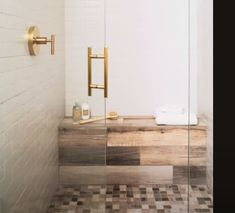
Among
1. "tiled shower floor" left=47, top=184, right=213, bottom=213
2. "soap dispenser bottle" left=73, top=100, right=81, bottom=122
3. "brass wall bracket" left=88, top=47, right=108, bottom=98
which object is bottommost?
"tiled shower floor" left=47, top=184, right=213, bottom=213

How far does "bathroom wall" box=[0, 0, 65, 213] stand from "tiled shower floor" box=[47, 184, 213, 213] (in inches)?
4.9

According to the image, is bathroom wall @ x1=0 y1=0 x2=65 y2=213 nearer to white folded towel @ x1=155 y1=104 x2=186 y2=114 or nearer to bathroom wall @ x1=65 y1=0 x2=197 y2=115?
bathroom wall @ x1=65 y1=0 x2=197 y2=115

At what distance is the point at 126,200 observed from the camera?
2328 mm

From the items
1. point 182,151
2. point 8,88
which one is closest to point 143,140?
point 182,151

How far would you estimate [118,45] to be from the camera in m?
2.50

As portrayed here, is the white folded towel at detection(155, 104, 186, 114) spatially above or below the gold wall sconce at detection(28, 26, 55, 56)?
below

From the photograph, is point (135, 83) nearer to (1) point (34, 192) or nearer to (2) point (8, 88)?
(1) point (34, 192)

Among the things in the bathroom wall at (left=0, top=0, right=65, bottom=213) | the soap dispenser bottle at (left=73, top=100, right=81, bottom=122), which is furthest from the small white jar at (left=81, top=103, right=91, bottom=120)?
the bathroom wall at (left=0, top=0, right=65, bottom=213)

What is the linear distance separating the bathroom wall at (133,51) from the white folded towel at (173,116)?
0.05m

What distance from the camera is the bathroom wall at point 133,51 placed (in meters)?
2.39

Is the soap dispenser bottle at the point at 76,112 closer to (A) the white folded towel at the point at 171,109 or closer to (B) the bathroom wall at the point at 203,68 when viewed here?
(A) the white folded towel at the point at 171,109

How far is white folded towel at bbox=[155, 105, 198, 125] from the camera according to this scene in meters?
2.57

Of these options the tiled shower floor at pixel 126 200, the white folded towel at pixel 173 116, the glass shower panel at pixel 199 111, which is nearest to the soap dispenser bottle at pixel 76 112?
the tiled shower floor at pixel 126 200
